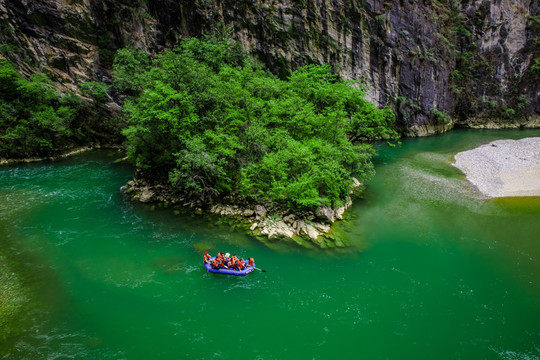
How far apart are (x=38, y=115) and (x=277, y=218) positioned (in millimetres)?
30696

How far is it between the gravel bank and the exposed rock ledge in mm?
14221

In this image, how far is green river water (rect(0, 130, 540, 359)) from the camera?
10984 millimetres

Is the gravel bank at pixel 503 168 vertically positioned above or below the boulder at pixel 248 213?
below

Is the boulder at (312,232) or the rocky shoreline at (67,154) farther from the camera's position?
the rocky shoreline at (67,154)

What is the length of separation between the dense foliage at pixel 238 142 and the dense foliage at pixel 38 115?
43.0 ft

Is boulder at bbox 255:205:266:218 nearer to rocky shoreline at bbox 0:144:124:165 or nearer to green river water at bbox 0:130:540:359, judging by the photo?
green river water at bbox 0:130:540:359

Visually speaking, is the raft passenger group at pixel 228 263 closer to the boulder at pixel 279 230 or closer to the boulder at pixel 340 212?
the boulder at pixel 279 230

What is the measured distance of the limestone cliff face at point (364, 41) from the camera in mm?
36031

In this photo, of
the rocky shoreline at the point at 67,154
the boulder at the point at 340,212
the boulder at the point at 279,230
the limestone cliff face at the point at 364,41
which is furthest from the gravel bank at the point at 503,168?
the rocky shoreline at the point at 67,154

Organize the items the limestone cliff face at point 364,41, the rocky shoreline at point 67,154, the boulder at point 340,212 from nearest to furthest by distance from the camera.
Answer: the boulder at point 340,212
the rocky shoreline at point 67,154
the limestone cliff face at point 364,41

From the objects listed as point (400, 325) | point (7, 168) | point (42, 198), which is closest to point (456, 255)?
point (400, 325)

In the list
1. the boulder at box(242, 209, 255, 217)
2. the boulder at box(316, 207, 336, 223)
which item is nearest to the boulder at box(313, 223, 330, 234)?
the boulder at box(316, 207, 336, 223)

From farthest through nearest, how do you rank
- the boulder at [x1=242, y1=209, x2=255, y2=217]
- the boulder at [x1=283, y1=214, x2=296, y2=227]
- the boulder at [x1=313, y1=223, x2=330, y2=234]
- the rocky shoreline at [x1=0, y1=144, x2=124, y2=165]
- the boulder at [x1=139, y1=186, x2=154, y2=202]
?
the rocky shoreline at [x1=0, y1=144, x2=124, y2=165] < the boulder at [x1=139, y1=186, x2=154, y2=202] < the boulder at [x1=242, y1=209, x2=255, y2=217] < the boulder at [x1=283, y1=214, x2=296, y2=227] < the boulder at [x1=313, y1=223, x2=330, y2=234]

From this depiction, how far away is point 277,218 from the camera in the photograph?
19.1 meters
